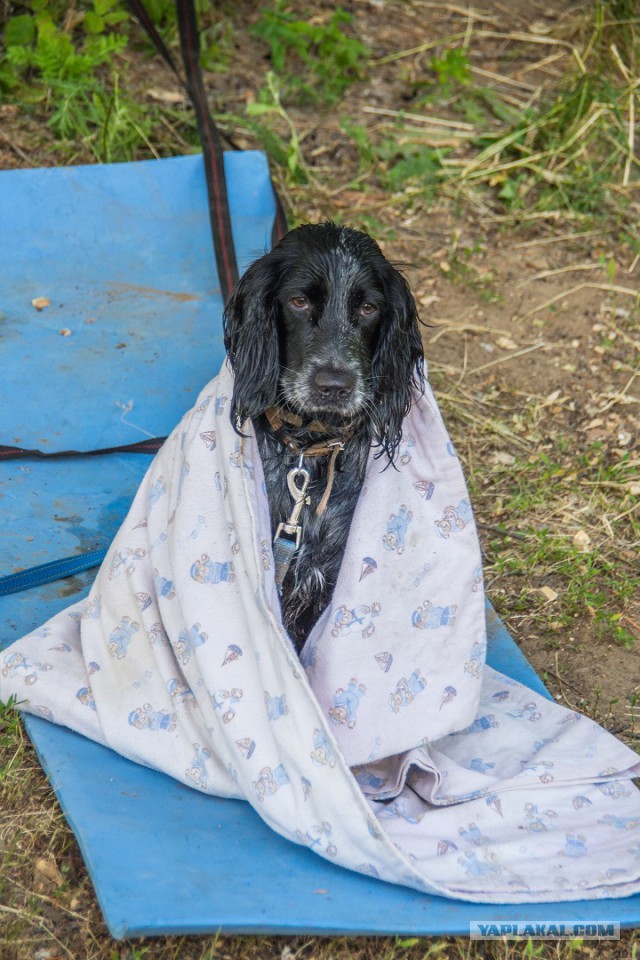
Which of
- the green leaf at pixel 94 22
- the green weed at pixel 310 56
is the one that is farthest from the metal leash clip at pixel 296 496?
the green weed at pixel 310 56

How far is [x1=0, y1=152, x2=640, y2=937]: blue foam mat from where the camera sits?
7.93ft

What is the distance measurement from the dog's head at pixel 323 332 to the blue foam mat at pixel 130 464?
3.03 feet

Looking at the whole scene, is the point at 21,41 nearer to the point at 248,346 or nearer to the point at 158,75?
the point at 158,75

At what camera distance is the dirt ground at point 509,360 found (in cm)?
344

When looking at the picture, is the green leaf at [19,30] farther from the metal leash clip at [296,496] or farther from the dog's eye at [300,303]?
the metal leash clip at [296,496]

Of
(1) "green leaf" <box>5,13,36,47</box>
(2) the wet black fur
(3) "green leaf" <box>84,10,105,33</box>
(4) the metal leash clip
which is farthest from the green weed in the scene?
(4) the metal leash clip

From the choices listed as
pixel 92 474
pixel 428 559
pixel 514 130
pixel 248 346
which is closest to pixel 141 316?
pixel 92 474

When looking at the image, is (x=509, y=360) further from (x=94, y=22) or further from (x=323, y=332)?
Answer: (x=94, y=22)

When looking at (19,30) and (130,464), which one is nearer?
(130,464)

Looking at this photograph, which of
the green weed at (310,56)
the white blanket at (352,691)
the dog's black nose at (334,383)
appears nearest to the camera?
the white blanket at (352,691)

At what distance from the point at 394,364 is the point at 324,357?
9.0 inches

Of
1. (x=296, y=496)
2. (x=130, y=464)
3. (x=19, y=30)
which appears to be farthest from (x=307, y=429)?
(x=19, y=30)

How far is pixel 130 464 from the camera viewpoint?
13.3 ft

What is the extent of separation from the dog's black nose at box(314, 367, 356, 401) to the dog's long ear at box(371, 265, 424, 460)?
5.3 inches
